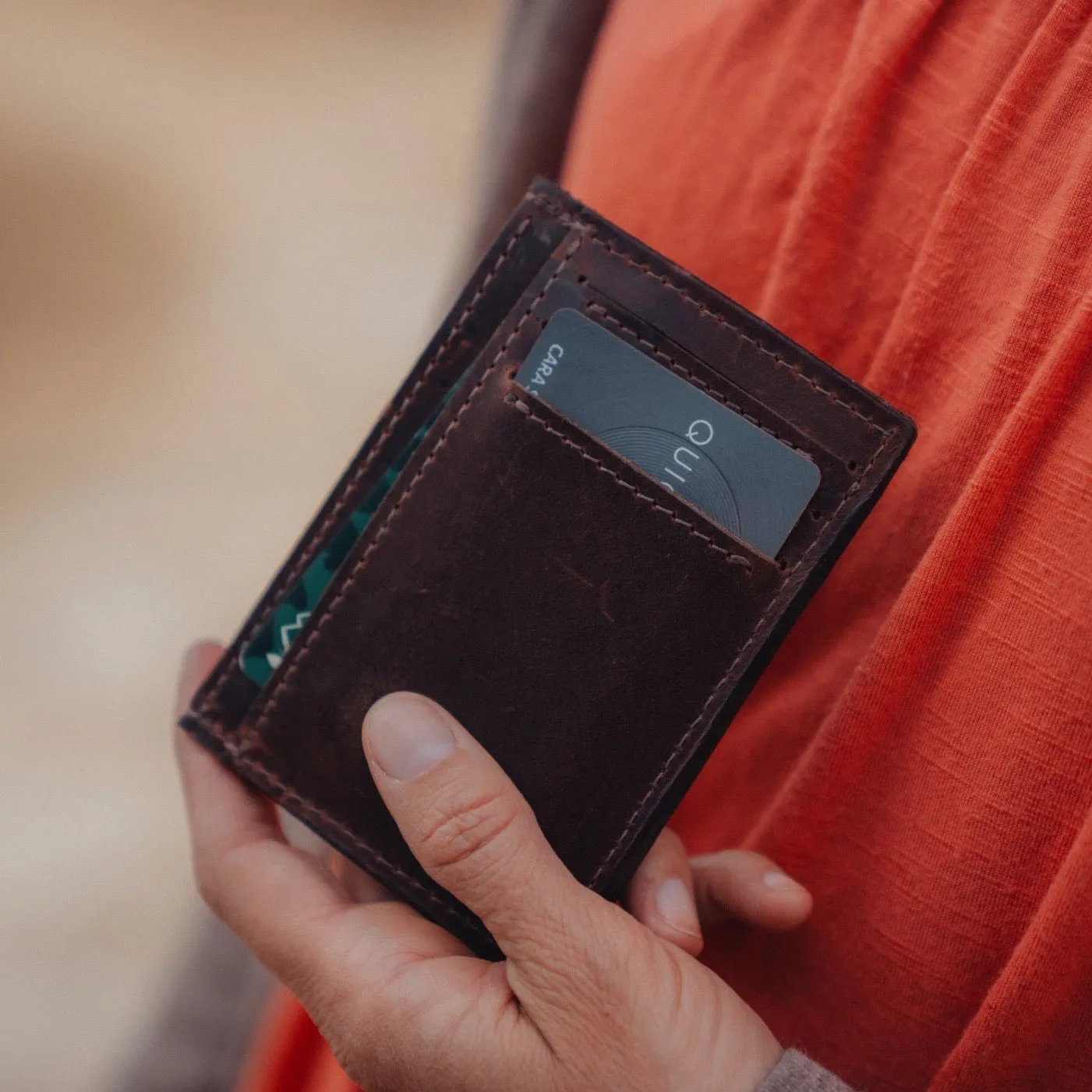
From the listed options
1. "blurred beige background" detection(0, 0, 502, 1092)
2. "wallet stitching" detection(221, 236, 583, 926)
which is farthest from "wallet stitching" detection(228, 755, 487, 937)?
"blurred beige background" detection(0, 0, 502, 1092)

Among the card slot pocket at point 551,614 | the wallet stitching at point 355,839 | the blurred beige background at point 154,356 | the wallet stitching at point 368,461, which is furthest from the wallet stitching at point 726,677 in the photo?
the blurred beige background at point 154,356

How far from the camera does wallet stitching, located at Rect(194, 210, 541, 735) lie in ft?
1.83

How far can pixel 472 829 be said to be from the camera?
468mm

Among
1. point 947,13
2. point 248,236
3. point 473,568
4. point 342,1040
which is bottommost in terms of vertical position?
point 342,1040

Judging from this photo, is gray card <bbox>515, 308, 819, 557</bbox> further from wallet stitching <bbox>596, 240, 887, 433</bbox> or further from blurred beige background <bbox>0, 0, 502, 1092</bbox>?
blurred beige background <bbox>0, 0, 502, 1092</bbox>

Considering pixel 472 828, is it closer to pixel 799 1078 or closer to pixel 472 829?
pixel 472 829

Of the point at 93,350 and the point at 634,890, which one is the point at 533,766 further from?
the point at 93,350

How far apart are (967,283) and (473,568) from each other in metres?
0.35

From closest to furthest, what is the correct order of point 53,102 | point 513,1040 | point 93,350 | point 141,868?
point 513,1040
point 141,868
point 93,350
point 53,102

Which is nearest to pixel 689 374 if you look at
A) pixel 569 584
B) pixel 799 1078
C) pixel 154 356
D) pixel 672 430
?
pixel 672 430

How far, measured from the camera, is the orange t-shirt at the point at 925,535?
0.51 metres

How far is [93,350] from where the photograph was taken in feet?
4.45

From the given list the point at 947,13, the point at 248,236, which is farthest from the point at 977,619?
the point at 248,236

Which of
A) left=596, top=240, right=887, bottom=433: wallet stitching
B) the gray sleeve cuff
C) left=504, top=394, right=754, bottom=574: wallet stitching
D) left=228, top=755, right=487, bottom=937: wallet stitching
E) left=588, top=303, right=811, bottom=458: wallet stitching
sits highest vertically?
left=596, top=240, right=887, bottom=433: wallet stitching
